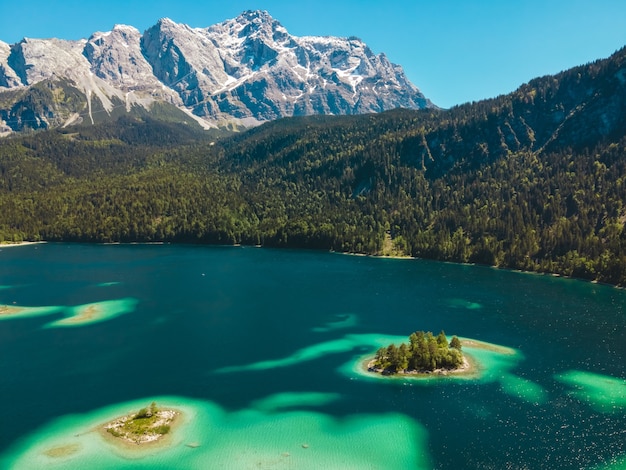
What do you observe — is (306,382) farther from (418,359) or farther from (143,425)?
(143,425)

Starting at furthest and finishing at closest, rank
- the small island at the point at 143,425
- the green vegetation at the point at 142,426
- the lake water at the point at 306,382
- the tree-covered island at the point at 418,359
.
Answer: the tree-covered island at the point at 418,359 < the green vegetation at the point at 142,426 < the small island at the point at 143,425 < the lake water at the point at 306,382

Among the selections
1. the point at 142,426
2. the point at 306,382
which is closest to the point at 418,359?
the point at 306,382

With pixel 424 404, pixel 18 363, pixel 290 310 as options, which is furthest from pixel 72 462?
pixel 290 310

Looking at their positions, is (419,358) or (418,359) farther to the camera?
(419,358)

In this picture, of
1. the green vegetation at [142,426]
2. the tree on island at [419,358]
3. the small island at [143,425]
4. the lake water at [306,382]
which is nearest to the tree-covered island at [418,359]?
the tree on island at [419,358]

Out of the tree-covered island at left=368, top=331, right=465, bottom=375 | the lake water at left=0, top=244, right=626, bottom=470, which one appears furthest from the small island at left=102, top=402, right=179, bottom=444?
the tree-covered island at left=368, top=331, right=465, bottom=375

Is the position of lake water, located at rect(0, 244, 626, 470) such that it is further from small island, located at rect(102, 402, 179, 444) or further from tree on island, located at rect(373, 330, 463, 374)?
tree on island, located at rect(373, 330, 463, 374)

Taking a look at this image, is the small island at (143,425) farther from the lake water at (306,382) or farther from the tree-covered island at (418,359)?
the tree-covered island at (418,359)
